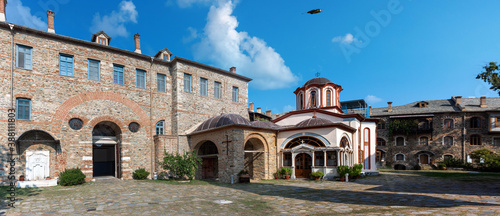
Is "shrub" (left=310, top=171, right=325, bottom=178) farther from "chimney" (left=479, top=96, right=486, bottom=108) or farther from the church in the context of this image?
"chimney" (left=479, top=96, right=486, bottom=108)

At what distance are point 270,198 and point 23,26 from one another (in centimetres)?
1702

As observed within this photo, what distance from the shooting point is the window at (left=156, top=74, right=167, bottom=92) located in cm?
2177

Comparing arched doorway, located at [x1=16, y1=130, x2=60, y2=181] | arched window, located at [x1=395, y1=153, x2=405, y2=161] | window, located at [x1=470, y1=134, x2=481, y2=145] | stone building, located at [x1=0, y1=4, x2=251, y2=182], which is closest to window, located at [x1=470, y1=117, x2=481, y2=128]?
window, located at [x1=470, y1=134, x2=481, y2=145]

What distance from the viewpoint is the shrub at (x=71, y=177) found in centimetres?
1567

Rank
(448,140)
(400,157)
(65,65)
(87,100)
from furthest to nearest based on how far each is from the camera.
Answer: (400,157), (448,140), (87,100), (65,65)

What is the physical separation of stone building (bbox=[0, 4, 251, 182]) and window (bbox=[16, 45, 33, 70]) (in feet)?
0.15

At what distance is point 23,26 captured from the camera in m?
16.2

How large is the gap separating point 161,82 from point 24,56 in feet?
27.7

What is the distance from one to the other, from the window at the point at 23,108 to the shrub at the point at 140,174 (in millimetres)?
7086

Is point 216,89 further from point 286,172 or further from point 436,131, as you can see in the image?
point 436,131

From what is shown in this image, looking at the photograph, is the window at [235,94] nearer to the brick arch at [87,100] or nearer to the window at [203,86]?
the window at [203,86]

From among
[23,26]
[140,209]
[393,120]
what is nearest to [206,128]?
[140,209]

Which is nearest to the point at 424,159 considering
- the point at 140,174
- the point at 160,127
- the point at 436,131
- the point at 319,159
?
the point at 436,131

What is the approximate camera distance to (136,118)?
20219 millimetres
